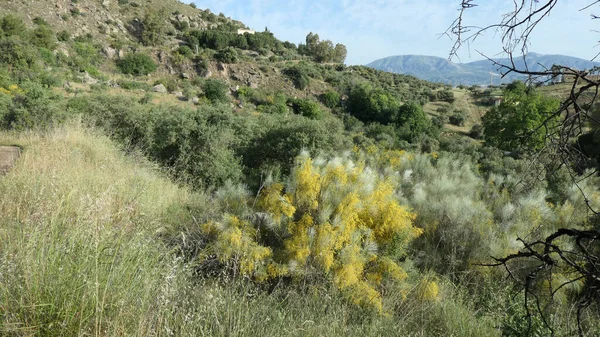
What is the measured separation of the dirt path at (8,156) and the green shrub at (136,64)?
30007mm

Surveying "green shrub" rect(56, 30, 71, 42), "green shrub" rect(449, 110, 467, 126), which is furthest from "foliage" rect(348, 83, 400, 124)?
"green shrub" rect(56, 30, 71, 42)

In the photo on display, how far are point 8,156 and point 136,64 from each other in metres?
31.7

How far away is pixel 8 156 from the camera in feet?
19.3

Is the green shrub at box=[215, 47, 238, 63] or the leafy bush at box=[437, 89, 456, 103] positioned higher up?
the green shrub at box=[215, 47, 238, 63]

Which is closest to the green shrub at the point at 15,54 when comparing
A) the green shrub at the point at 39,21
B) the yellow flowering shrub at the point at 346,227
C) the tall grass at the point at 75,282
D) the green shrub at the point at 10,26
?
the green shrub at the point at 10,26

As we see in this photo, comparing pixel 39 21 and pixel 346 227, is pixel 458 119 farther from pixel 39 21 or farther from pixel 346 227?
pixel 39 21

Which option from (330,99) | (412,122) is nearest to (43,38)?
(330,99)

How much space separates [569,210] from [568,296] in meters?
2.09

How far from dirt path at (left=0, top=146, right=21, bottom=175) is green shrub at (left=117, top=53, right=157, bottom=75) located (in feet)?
98.4

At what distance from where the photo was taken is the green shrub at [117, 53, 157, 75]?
3354 cm

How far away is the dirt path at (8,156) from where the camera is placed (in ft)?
16.0

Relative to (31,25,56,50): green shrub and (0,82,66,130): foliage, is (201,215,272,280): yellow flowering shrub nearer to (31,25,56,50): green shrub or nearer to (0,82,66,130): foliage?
(0,82,66,130): foliage

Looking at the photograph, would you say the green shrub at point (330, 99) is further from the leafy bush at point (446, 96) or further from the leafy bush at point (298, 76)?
the leafy bush at point (446, 96)

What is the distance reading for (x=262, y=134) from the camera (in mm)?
10406
